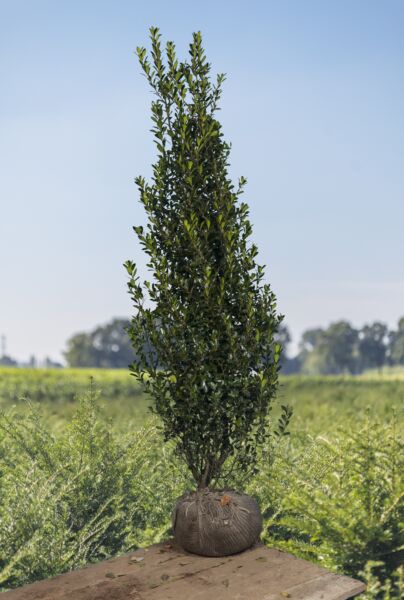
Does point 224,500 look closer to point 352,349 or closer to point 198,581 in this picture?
point 198,581

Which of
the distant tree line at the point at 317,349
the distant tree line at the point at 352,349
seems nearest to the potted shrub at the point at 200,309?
the distant tree line at the point at 352,349

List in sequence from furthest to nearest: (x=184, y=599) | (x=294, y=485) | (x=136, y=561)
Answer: (x=294, y=485)
(x=136, y=561)
(x=184, y=599)

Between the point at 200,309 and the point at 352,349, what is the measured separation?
81138mm

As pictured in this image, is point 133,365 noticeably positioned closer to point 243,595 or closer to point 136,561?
point 136,561

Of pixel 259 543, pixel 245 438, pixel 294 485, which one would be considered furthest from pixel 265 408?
pixel 259 543

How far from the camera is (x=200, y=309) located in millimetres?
5012

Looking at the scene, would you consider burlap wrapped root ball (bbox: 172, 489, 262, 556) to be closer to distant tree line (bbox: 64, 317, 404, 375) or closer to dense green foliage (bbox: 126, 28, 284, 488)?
dense green foliage (bbox: 126, 28, 284, 488)

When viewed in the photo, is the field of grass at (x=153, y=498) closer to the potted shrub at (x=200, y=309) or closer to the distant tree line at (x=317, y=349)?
the potted shrub at (x=200, y=309)

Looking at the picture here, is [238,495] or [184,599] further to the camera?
[238,495]

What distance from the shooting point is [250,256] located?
5.14m

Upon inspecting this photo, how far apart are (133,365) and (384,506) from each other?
231 cm

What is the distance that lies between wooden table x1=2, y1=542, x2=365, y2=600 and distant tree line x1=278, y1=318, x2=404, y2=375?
57.5m

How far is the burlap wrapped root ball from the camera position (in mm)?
4828

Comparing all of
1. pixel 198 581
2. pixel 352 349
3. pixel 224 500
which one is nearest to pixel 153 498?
pixel 224 500
